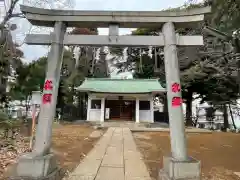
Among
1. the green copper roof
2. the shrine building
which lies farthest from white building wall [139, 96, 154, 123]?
the green copper roof

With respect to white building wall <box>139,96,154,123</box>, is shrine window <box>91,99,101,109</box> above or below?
above

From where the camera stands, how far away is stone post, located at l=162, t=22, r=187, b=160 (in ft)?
13.9

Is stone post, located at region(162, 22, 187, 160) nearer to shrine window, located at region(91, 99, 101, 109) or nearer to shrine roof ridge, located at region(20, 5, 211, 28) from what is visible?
shrine roof ridge, located at region(20, 5, 211, 28)

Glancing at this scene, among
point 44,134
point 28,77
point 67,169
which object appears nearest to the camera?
point 44,134

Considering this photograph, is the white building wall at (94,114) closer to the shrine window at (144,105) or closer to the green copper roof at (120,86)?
the green copper roof at (120,86)

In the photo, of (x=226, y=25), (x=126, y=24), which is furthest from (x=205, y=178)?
(x=226, y=25)

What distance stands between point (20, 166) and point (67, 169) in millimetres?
1377

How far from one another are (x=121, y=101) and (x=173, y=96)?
652 inches

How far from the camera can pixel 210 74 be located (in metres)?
19.9

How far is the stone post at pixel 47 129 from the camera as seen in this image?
4.02 metres

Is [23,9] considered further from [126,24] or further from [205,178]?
[205,178]

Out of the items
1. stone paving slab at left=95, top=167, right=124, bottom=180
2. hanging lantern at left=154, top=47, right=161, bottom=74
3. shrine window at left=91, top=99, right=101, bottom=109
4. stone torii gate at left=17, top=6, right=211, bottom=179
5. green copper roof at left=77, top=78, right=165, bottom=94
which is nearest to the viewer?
stone torii gate at left=17, top=6, right=211, bottom=179

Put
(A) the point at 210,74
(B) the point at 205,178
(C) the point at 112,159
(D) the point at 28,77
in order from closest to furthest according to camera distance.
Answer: (B) the point at 205,178, (C) the point at 112,159, (A) the point at 210,74, (D) the point at 28,77

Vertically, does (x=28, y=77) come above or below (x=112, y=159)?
above
